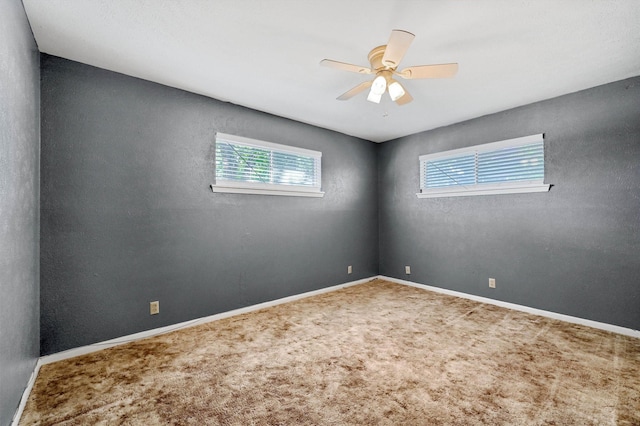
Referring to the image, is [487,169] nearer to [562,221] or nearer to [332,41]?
[562,221]

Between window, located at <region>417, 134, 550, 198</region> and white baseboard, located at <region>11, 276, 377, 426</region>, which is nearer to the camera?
white baseboard, located at <region>11, 276, 377, 426</region>

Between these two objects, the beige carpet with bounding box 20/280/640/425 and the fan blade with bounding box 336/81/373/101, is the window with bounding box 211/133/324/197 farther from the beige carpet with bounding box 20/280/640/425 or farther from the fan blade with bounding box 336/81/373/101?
the beige carpet with bounding box 20/280/640/425

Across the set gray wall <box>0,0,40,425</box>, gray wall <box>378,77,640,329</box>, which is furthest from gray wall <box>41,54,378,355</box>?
gray wall <box>378,77,640,329</box>

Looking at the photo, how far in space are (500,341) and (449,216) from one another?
6.48 ft

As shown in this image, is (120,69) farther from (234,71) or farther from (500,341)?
(500,341)

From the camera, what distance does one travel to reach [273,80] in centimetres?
279

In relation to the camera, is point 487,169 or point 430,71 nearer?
point 430,71

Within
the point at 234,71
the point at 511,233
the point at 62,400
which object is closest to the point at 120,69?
the point at 234,71

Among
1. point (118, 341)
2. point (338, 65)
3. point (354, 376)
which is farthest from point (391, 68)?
point (118, 341)

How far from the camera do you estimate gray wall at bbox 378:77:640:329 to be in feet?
9.17

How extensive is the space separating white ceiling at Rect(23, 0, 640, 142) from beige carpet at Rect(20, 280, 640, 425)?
100 inches

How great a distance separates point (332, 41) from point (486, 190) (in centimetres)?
291

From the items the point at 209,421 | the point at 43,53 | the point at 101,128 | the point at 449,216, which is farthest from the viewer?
the point at 449,216

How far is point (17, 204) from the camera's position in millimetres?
1641
